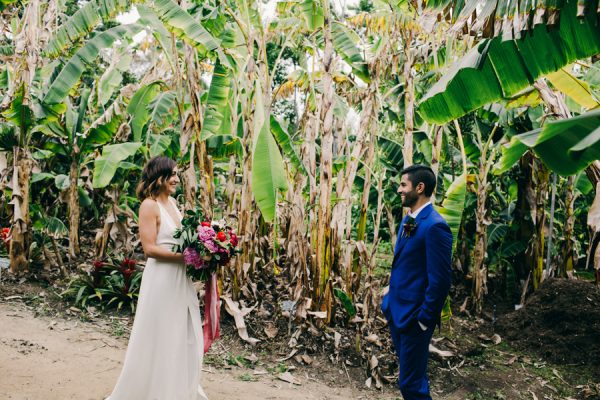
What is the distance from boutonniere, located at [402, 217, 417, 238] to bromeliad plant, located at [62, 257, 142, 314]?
4.09 meters

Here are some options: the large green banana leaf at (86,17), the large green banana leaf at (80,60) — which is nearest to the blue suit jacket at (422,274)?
the large green banana leaf at (80,60)

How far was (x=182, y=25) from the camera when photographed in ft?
16.5

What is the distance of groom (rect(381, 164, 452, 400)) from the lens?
2953mm

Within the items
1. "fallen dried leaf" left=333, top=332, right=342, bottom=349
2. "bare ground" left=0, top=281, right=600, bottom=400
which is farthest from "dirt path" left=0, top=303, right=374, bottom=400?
"fallen dried leaf" left=333, top=332, right=342, bottom=349

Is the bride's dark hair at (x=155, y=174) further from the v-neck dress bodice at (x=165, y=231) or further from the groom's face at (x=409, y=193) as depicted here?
the groom's face at (x=409, y=193)

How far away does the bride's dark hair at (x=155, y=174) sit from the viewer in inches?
130

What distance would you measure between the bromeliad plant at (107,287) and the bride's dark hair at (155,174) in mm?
3184

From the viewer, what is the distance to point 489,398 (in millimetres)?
4676

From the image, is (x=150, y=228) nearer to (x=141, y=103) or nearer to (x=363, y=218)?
(x=363, y=218)

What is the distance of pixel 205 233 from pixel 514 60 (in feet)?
8.04

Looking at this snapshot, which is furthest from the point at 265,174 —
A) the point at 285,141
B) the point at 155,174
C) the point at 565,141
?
the point at 565,141

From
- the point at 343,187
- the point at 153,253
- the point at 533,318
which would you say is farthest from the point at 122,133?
the point at 533,318

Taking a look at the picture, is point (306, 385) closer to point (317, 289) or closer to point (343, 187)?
point (317, 289)

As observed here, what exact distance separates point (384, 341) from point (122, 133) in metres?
5.18
